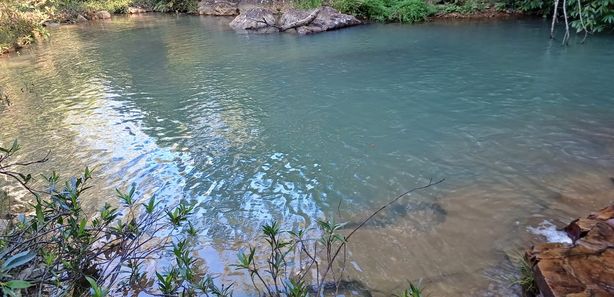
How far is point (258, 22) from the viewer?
1894cm

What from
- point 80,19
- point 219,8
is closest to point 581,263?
point 219,8

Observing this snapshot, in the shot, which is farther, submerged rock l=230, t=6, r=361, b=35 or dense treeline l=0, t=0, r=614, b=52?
submerged rock l=230, t=6, r=361, b=35

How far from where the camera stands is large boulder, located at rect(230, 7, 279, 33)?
18656mm

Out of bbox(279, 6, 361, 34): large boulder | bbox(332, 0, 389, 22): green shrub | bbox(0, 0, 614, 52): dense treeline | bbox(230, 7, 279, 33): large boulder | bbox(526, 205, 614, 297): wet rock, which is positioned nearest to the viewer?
bbox(526, 205, 614, 297): wet rock

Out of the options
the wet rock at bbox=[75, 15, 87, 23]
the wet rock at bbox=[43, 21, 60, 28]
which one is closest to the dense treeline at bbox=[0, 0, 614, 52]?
the wet rock at bbox=[43, 21, 60, 28]

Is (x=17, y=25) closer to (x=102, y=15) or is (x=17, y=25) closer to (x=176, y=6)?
(x=102, y=15)

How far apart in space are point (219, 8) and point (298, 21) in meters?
9.21

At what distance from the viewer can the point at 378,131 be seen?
738 centimetres

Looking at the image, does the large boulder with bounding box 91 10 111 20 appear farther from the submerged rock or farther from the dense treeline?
the submerged rock

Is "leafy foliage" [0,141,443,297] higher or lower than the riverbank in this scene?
lower

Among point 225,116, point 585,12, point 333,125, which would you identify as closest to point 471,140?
point 333,125

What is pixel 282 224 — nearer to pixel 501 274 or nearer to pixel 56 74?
pixel 501 274

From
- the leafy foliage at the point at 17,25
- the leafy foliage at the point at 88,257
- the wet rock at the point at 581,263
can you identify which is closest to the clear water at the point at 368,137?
the wet rock at the point at 581,263

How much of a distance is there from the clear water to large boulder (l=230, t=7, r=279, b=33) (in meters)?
4.81
